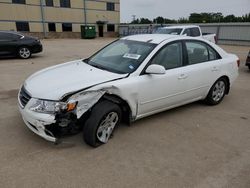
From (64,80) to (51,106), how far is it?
1.68 ft

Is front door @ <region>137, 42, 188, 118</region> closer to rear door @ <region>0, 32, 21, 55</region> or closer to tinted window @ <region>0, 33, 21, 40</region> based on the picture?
rear door @ <region>0, 32, 21, 55</region>

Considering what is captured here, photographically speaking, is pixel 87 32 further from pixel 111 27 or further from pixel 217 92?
pixel 217 92

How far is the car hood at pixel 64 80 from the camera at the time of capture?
2.83 meters

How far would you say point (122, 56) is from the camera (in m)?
3.74

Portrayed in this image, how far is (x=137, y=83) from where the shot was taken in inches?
128

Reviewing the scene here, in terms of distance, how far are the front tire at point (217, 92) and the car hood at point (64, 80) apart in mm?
2253

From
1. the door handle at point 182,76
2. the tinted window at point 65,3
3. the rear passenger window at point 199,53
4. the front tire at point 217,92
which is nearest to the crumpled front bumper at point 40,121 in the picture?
the door handle at point 182,76

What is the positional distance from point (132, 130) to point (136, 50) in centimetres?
135

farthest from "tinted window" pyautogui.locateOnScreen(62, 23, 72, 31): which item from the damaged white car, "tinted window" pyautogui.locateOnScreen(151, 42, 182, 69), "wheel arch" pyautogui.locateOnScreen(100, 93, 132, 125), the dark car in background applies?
"wheel arch" pyautogui.locateOnScreen(100, 93, 132, 125)

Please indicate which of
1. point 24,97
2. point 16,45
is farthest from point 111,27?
point 24,97

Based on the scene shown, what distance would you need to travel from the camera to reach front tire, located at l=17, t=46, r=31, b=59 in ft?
35.0

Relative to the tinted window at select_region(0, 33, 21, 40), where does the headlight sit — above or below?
below

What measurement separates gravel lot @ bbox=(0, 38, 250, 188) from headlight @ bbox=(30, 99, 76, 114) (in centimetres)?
59

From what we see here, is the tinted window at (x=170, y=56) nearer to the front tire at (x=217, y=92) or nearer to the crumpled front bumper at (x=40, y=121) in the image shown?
the front tire at (x=217, y=92)
